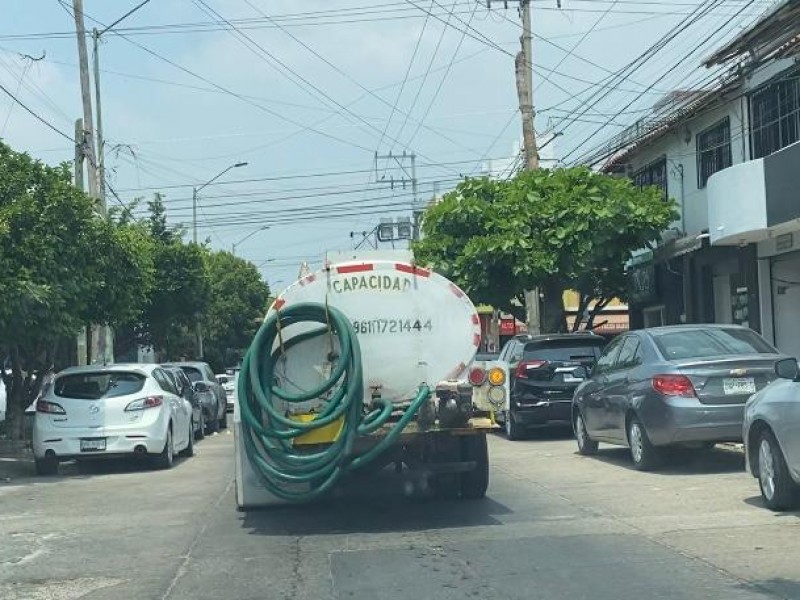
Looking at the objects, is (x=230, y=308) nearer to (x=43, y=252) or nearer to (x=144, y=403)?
(x=43, y=252)

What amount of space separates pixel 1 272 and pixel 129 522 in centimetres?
579

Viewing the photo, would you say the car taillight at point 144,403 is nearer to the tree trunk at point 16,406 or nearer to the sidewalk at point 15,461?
the sidewalk at point 15,461

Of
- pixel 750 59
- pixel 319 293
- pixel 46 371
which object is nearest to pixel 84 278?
pixel 46 371

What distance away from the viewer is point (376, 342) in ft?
32.8

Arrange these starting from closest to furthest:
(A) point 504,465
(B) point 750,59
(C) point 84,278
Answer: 1. (A) point 504,465
2. (C) point 84,278
3. (B) point 750,59

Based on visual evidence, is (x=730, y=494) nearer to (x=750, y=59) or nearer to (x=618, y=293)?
(x=750, y=59)

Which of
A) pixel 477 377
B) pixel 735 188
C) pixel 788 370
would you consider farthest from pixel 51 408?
pixel 735 188

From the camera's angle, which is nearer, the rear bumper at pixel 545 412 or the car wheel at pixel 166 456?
the car wheel at pixel 166 456

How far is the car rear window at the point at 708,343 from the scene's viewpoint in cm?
1283

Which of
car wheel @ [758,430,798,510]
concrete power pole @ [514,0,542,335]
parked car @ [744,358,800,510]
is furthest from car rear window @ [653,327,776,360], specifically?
concrete power pole @ [514,0,542,335]

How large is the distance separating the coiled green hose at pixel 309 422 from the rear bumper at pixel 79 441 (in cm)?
649

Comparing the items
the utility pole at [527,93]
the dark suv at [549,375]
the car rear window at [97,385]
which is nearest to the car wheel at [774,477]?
the dark suv at [549,375]

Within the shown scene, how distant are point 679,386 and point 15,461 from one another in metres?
10.6

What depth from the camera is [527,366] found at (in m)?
18.5
